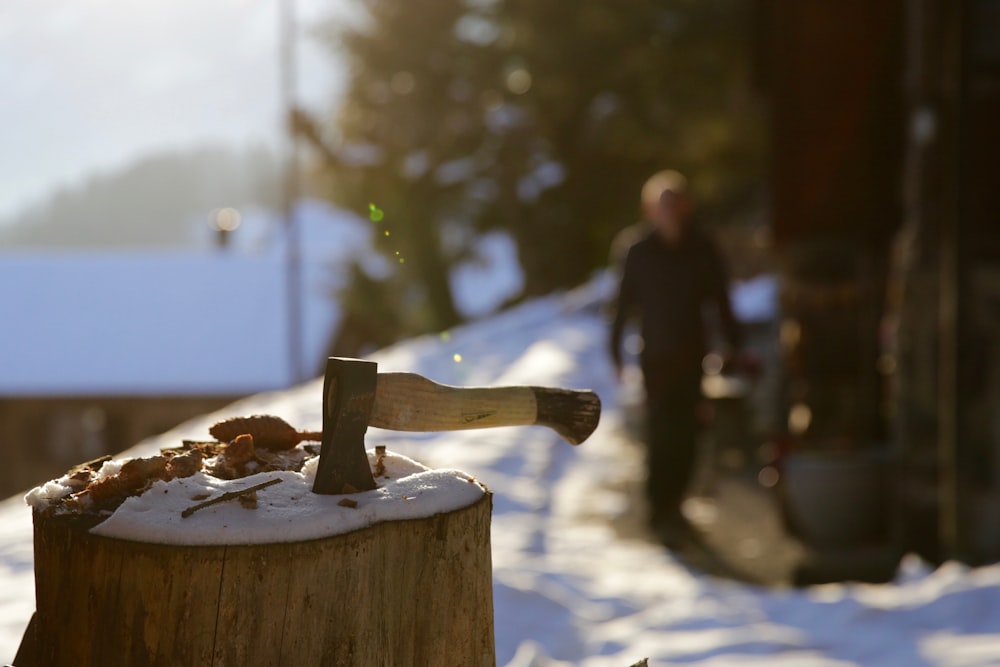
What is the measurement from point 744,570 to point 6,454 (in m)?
24.6

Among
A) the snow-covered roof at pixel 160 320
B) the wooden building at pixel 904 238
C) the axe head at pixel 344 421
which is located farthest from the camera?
the snow-covered roof at pixel 160 320

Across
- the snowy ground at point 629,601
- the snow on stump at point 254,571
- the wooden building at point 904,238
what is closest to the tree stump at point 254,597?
the snow on stump at point 254,571

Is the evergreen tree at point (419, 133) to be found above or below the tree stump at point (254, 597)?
above

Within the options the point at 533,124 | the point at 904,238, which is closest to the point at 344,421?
the point at 904,238

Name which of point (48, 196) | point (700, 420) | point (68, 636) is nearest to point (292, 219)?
point (700, 420)

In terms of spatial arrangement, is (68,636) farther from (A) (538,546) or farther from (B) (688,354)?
(B) (688,354)

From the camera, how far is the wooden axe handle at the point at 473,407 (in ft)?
6.24

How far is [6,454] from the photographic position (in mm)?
26609

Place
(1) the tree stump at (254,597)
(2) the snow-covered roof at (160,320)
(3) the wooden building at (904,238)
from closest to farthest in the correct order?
(1) the tree stump at (254,597), (3) the wooden building at (904,238), (2) the snow-covered roof at (160,320)

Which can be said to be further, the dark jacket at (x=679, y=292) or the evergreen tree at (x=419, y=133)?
the evergreen tree at (x=419, y=133)

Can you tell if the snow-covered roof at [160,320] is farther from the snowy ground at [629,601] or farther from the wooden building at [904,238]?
the snowy ground at [629,601]

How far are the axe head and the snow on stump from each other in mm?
38

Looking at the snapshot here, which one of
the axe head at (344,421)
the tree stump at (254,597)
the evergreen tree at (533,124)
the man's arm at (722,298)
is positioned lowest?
the tree stump at (254,597)

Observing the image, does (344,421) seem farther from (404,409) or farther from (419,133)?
(419,133)
